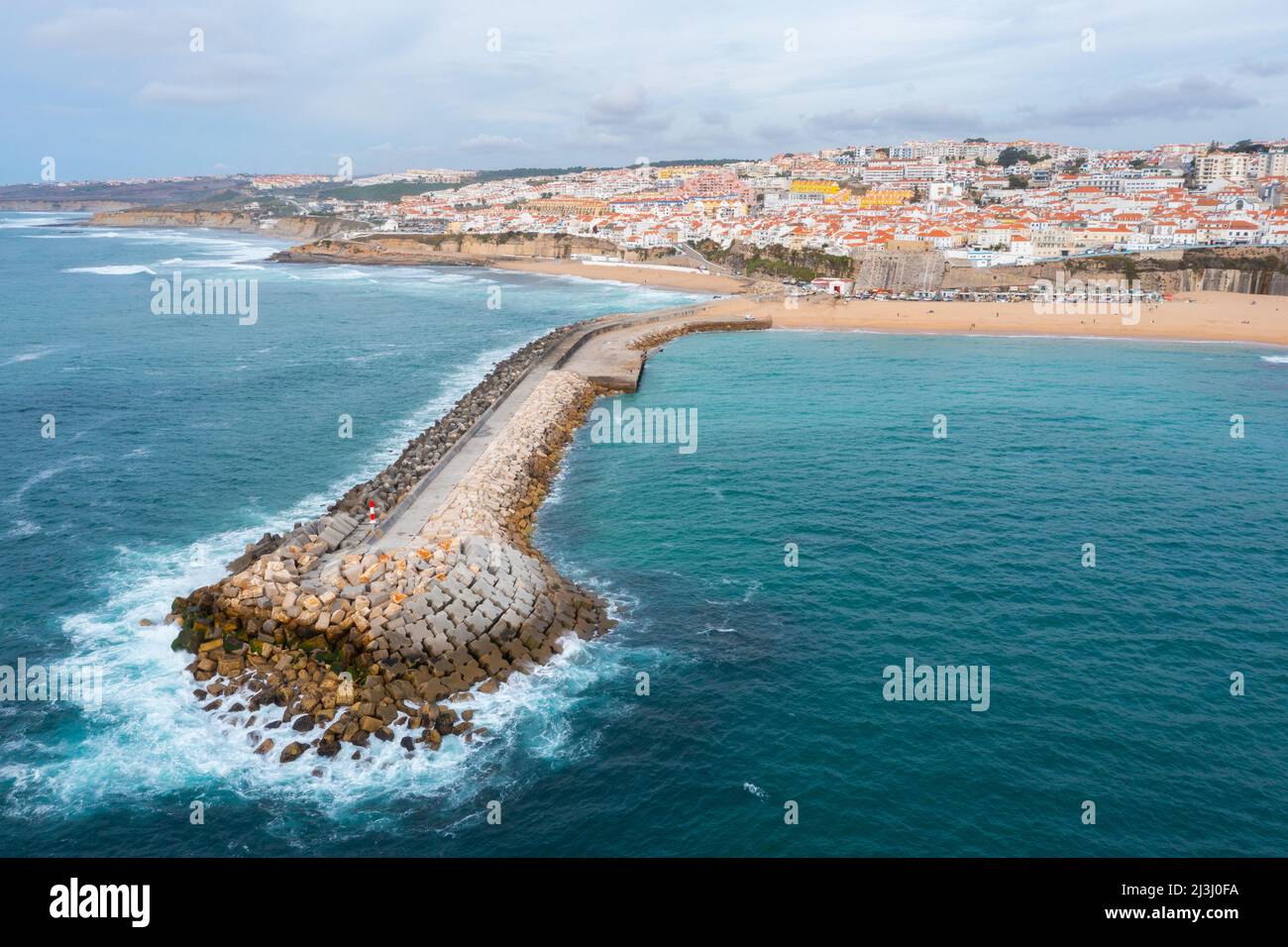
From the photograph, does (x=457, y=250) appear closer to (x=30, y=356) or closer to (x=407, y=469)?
(x=30, y=356)

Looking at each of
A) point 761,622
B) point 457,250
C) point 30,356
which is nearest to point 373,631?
point 761,622

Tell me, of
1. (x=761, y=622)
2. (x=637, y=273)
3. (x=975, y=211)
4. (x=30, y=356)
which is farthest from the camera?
(x=975, y=211)

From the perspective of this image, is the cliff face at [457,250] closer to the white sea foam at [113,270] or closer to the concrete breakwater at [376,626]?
the white sea foam at [113,270]

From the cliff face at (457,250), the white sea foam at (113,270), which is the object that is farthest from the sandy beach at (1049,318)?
the white sea foam at (113,270)

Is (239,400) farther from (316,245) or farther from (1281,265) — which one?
(316,245)

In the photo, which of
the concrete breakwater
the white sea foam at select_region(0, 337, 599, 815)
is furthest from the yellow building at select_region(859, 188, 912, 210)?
the white sea foam at select_region(0, 337, 599, 815)

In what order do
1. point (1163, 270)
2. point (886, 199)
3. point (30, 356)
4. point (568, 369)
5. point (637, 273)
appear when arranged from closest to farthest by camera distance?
point (568, 369) < point (30, 356) < point (1163, 270) < point (637, 273) < point (886, 199)

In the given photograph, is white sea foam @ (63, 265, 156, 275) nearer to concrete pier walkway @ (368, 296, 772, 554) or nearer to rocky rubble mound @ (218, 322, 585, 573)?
concrete pier walkway @ (368, 296, 772, 554)
